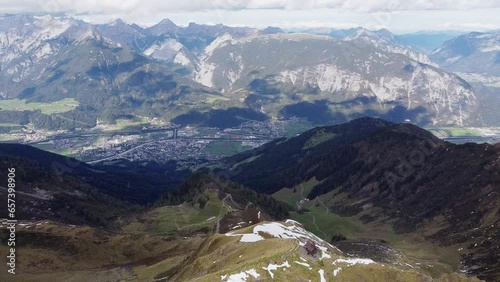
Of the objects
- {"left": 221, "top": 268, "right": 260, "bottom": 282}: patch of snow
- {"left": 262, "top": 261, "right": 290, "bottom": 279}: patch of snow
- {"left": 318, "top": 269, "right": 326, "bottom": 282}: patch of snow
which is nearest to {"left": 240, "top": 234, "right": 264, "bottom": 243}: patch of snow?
{"left": 262, "top": 261, "right": 290, "bottom": 279}: patch of snow

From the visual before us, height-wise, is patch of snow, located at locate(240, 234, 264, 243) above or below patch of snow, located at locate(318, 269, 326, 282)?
below

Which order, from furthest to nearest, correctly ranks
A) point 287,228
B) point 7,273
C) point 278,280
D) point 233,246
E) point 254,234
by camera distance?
point 7,273 < point 287,228 < point 254,234 < point 233,246 < point 278,280

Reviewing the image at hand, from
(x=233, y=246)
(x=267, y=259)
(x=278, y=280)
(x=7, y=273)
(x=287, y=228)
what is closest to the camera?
(x=278, y=280)

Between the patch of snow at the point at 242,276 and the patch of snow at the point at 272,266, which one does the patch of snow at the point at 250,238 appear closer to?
the patch of snow at the point at 272,266

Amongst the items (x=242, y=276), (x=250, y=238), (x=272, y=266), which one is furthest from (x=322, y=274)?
(x=250, y=238)

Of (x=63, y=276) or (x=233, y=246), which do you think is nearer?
(x=233, y=246)

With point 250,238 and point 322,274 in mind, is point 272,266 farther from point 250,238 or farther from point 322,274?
point 250,238

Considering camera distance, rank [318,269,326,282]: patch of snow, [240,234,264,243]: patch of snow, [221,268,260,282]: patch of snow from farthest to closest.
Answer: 1. [240,234,264,243]: patch of snow
2. [318,269,326,282]: patch of snow
3. [221,268,260,282]: patch of snow

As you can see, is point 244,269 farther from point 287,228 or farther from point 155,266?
point 155,266

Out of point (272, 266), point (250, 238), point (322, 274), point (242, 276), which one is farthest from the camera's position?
point (250, 238)

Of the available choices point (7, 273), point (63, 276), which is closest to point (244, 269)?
point (63, 276)

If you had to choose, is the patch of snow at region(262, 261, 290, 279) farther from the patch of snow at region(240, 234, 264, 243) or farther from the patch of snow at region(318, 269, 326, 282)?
the patch of snow at region(240, 234, 264, 243)
